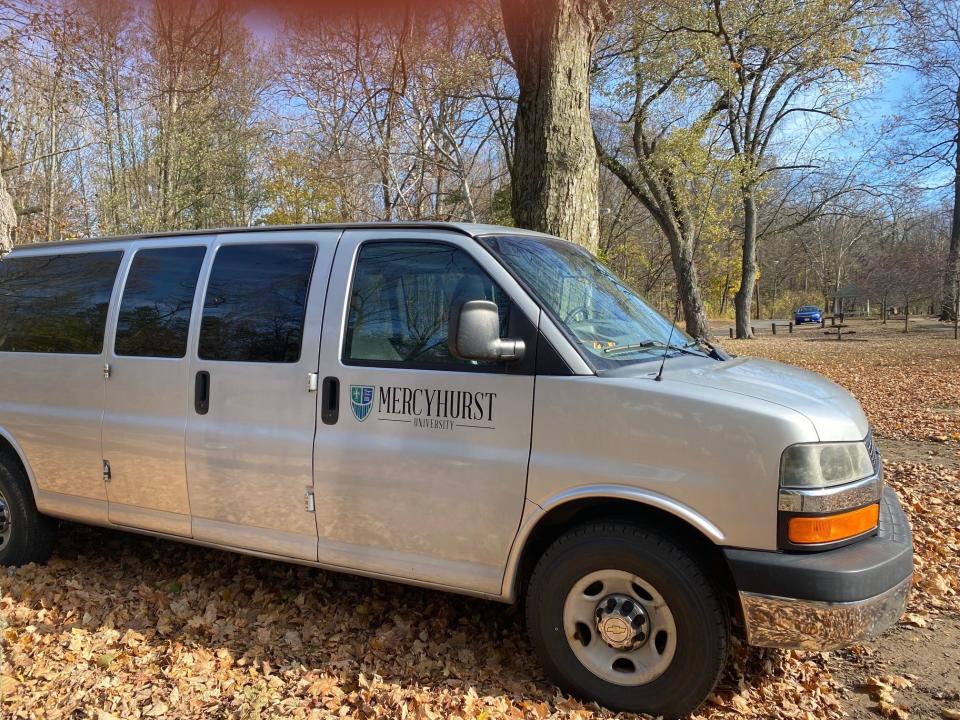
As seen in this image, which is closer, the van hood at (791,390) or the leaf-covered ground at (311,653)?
the van hood at (791,390)

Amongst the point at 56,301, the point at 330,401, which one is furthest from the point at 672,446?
the point at 56,301

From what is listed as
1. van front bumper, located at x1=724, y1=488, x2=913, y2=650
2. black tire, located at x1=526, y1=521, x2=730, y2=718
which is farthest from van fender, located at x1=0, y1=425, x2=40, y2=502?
van front bumper, located at x1=724, y1=488, x2=913, y2=650

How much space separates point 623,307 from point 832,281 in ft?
267

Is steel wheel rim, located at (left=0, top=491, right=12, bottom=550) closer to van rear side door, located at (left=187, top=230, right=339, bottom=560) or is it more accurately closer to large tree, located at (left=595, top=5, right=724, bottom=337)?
van rear side door, located at (left=187, top=230, right=339, bottom=560)

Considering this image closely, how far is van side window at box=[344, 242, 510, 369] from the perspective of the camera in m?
3.45

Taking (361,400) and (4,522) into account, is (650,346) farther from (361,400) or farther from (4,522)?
(4,522)

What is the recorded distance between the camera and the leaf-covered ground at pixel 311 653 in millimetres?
3277

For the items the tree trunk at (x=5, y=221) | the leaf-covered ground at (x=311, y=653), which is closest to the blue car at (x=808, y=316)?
the leaf-covered ground at (x=311, y=653)

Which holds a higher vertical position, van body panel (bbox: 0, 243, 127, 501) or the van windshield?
the van windshield

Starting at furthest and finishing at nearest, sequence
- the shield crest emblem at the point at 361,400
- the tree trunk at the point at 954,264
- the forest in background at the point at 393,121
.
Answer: the tree trunk at the point at 954,264 < the forest in background at the point at 393,121 < the shield crest emblem at the point at 361,400

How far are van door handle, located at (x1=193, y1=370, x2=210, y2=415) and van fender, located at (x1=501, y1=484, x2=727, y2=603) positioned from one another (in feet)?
6.06

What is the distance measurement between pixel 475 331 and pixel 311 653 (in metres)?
1.95

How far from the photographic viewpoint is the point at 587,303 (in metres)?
3.64

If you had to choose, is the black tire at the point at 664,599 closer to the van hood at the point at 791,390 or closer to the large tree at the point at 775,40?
the van hood at the point at 791,390
